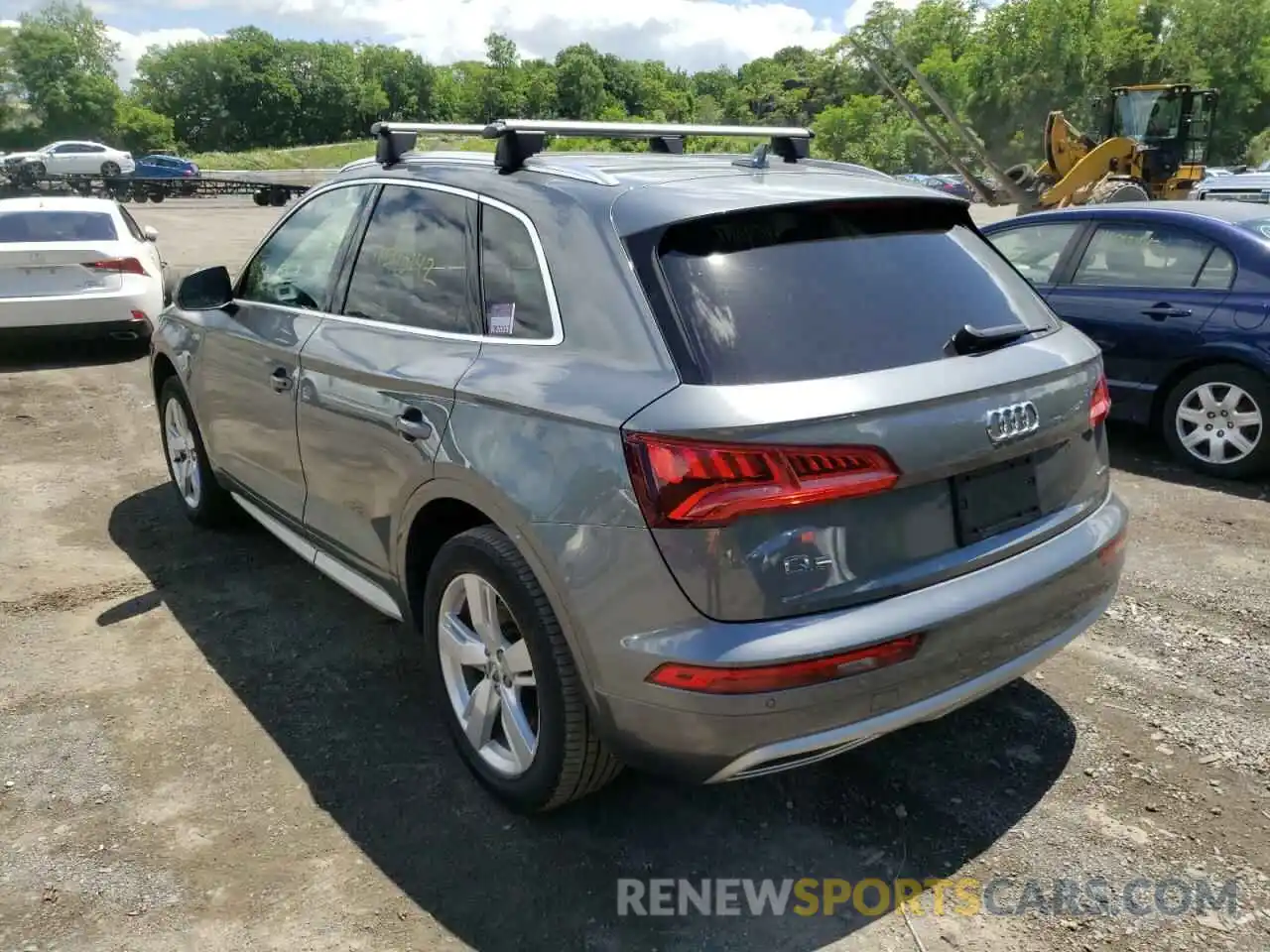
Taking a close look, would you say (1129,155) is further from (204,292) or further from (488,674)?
(488,674)

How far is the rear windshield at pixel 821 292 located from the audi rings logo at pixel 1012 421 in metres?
0.22

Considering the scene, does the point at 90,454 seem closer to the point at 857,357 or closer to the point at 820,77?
the point at 857,357

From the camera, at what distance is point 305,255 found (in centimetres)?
405

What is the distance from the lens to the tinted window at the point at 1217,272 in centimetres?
602

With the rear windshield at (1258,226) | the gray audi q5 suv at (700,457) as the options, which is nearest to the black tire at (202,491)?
the gray audi q5 suv at (700,457)

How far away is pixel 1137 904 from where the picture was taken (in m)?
2.66

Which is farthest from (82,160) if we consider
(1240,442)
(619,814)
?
(619,814)

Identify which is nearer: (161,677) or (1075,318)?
(161,677)

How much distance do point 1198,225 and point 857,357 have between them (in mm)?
4764

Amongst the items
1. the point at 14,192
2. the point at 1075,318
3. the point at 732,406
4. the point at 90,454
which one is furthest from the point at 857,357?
the point at 14,192

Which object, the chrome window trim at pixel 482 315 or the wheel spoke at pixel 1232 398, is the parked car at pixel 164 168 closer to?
the chrome window trim at pixel 482 315

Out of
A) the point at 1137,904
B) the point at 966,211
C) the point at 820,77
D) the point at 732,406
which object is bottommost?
the point at 1137,904

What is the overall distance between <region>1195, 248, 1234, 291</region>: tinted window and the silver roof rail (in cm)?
350

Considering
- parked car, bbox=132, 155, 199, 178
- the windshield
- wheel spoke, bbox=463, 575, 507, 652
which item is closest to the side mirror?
wheel spoke, bbox=463, 575, 507, 652
